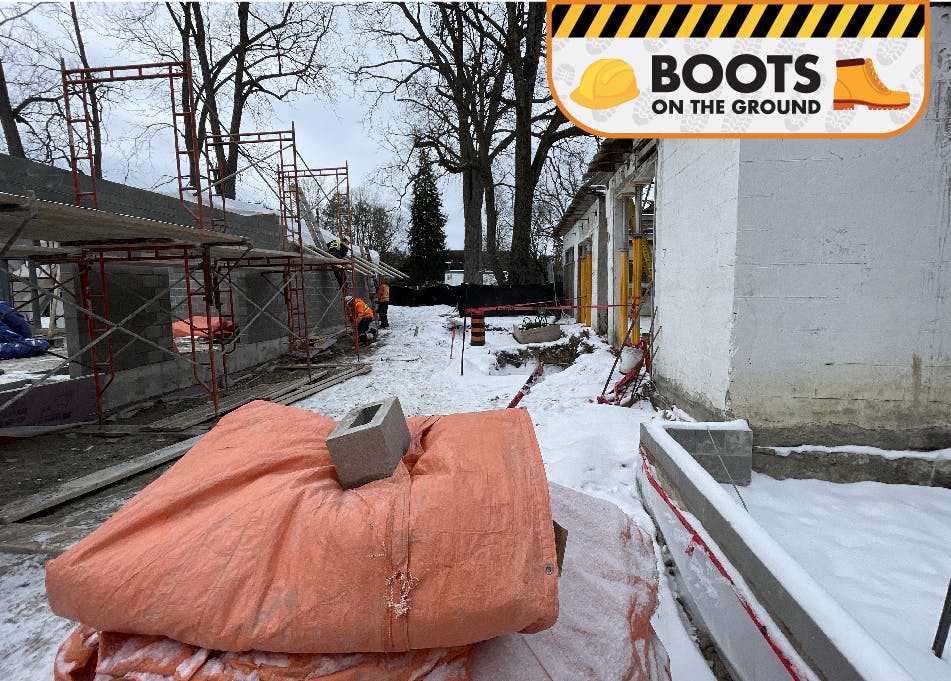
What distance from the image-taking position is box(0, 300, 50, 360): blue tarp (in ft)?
34.4

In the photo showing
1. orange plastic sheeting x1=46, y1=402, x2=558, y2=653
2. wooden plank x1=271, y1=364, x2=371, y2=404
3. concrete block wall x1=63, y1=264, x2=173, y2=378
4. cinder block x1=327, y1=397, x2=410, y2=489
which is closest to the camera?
orange plastic sheeting x1=46, y1=402, x2=558, y2=653

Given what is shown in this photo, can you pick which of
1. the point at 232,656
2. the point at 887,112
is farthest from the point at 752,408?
the point at 232,656

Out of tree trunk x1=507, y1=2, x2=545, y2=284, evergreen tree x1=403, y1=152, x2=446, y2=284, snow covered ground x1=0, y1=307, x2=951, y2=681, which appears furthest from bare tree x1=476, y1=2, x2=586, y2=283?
evergreen tree x1=403, y1=152, x2=446, y2=284

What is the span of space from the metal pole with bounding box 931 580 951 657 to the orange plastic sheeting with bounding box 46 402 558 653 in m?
1.99

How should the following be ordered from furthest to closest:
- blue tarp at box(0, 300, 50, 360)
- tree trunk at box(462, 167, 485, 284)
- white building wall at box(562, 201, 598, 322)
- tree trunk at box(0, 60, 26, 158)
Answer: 1. tree trunk at box(462, 167, 485, 284)
2. tree trunk at box(0, 60, 26, 158)
3. white building wall at box(562, 201, 598, 322)
4. blue tarp at box(0, 300, 50, 360)

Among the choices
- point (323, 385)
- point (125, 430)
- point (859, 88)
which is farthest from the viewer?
point (323, 385)

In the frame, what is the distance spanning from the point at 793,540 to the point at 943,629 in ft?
3.77

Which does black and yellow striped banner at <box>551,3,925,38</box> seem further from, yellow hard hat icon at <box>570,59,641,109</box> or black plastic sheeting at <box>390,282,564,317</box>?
black plastic sheeting at <box>390,282,564,317</box>

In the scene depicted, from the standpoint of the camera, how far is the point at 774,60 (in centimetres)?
268

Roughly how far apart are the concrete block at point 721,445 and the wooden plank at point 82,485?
5.05 metres

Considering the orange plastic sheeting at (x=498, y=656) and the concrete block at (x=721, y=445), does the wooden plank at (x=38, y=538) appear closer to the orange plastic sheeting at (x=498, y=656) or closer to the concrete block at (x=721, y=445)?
the orange plastic sheeting at (x=498, y=656)

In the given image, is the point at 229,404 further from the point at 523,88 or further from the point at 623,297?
the point at 523,88

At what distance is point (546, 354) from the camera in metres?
10.9

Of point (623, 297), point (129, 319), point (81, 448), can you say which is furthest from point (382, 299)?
point (81, 448)
